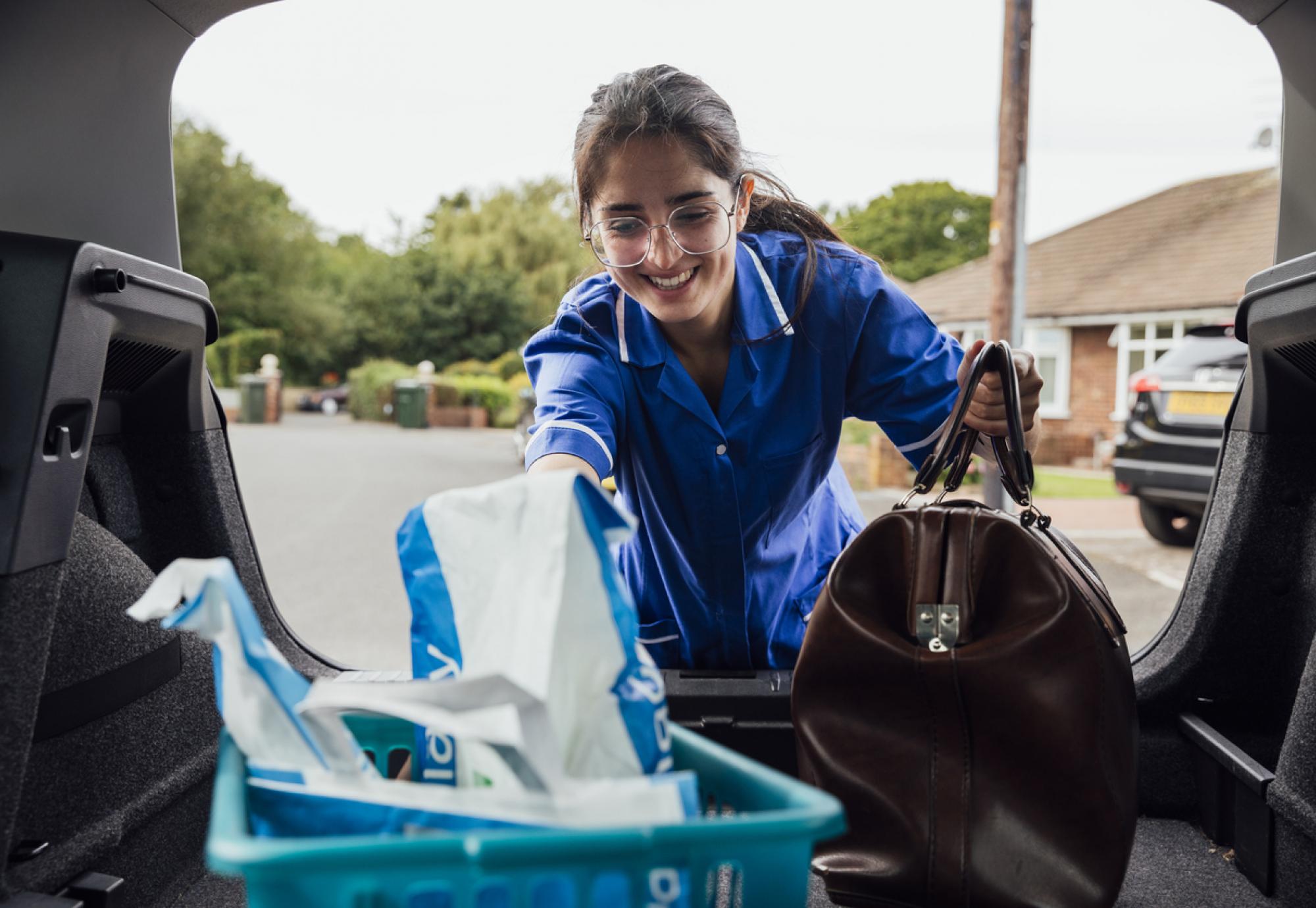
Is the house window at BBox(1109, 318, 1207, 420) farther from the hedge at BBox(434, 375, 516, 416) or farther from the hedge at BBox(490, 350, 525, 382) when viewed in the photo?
the hedge at BBox(490, 350, 525, 382)

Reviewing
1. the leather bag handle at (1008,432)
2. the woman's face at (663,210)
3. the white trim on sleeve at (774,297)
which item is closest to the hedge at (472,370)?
the white trim on sleeve at (774,297)

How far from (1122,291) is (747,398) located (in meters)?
14.5

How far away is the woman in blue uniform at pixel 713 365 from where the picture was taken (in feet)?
4.62

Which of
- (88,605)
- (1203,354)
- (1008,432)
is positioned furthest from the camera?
(1203,354)

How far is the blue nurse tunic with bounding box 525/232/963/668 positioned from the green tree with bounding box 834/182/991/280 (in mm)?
29011

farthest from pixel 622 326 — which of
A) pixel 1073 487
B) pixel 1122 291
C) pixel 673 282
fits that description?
pixel 1122 291

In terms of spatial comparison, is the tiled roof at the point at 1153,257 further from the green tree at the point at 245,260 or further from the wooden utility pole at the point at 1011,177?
the green tree at the point at 245,260

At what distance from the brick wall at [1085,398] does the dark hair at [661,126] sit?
46.4ft

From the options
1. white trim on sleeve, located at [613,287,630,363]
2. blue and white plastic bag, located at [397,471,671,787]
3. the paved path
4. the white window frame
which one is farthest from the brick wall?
blue and white plastic bag, located at [397,471,671,787]

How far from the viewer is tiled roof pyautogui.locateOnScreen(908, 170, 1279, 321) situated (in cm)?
1357

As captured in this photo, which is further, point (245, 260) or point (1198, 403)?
point (245, 260)

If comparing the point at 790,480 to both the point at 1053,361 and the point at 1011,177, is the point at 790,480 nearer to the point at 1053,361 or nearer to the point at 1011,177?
the point at 1011,177

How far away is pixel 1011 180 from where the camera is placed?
702 centimetres

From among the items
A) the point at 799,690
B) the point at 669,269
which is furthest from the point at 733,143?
the point at 799,690
